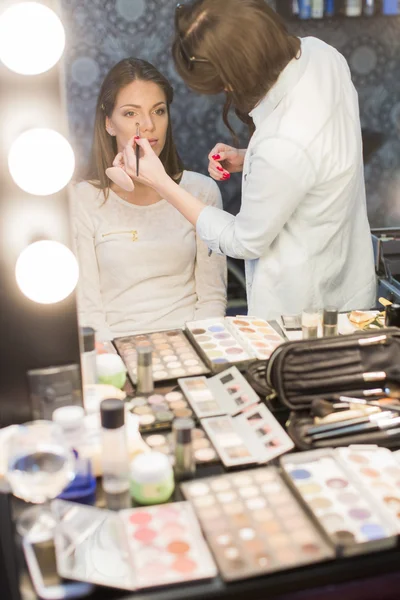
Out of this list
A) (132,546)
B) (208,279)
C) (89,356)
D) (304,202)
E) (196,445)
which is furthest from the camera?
(208,279)

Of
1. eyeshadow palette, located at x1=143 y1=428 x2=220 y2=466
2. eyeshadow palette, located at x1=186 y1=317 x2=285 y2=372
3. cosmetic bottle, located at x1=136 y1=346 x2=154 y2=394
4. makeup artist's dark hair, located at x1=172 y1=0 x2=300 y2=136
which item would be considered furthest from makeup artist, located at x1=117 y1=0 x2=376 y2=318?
eyeshadow palette, located at x1=143 y1=428 x2=220 y2=466

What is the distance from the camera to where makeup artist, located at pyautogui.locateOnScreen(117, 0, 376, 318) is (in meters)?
1.41

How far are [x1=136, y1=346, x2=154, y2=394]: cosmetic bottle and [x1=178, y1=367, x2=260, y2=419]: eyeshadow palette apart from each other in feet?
0.19

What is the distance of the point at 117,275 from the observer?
1994 millimetres

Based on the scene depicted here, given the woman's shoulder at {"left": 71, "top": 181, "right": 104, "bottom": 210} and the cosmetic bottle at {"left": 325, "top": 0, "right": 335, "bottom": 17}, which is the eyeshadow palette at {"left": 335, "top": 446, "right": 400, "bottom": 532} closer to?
the woman's shoulder at {"left": 71, "top": 181, "right": 104, "bottom": 210}

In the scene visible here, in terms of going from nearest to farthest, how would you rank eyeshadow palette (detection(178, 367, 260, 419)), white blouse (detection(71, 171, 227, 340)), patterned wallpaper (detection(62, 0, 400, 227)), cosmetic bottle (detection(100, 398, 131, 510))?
cosmetic bottle (detection(100, 398, 131, 510)) < eyeshadow palette (detection(178, 367, 260, 419)) < white blouse (detection(71, 171, 227, 340)) < patterned wallpaper (detection(62, 0, 400, 227))

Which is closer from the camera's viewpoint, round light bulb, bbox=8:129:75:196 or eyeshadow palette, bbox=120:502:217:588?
eyeshadow palette, bbox=120:502:217:588

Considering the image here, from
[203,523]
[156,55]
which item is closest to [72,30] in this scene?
[156,55]

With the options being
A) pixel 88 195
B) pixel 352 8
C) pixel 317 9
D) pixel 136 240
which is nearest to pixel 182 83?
pixel 317 9

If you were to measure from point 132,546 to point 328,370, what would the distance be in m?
0.47

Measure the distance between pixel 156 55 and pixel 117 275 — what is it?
1.26m

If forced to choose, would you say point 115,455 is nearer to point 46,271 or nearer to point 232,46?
point 46,271

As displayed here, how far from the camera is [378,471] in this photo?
1.06 meters

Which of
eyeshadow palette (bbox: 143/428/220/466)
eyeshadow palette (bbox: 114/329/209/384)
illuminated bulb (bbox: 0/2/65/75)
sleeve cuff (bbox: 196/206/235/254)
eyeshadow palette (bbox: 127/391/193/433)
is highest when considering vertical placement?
illuminated bulb (bbox: 0/2/65/75)
